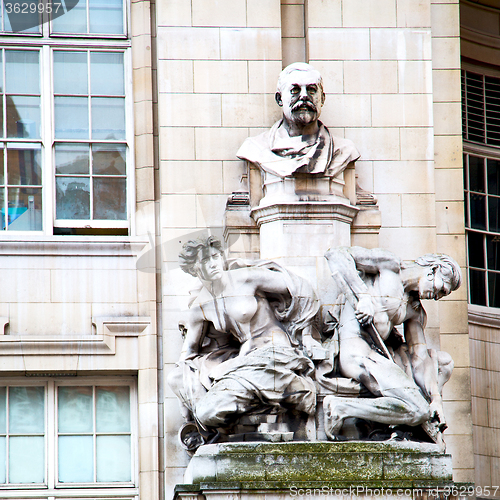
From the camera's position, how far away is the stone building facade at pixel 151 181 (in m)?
12.9

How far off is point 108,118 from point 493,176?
586cm

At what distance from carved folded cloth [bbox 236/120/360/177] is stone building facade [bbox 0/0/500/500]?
32 cm

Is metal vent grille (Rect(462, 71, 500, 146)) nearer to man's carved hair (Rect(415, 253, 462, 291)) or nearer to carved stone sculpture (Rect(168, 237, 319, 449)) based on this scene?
man's carved hair (Rect(415, 253, 462, 291))

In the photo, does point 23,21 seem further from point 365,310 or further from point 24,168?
point 365,310

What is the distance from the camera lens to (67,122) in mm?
13820

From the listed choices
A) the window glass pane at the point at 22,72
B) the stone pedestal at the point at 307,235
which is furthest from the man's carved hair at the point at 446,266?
the window glass pane at the point at 22,72

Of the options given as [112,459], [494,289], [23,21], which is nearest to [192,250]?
[112,459]

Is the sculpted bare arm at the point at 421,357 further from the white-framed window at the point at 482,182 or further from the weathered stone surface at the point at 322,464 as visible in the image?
the white-framed window at the point at 482,182

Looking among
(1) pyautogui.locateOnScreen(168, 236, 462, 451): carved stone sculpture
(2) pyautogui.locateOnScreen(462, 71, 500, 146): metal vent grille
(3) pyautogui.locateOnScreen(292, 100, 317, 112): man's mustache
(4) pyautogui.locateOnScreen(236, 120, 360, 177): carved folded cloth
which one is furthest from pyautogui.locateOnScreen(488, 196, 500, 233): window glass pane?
(3) pyautogui.locateOnScreen(292, 100, 317, 112): man's mustache

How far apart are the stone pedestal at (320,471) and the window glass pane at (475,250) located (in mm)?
5458

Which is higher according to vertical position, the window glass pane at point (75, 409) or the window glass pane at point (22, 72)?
the window glass pane at point (22, 72)

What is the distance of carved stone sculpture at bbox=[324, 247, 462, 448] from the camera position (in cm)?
1139

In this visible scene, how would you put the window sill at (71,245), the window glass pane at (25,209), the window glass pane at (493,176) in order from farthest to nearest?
1. the window glass pane at (493,176)
2. the window glass pane at (25,209)
3. the window sill at (71,245)

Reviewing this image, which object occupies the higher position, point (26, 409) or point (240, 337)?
point (240, 337)
